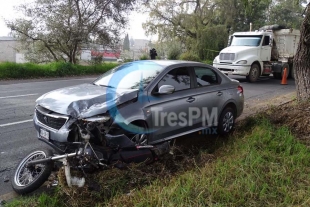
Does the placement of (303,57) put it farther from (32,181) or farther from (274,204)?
(32,181)

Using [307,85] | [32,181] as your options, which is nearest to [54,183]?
[32,181]

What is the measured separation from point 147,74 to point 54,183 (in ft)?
7.21

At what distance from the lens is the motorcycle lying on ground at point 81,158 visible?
3.18 m

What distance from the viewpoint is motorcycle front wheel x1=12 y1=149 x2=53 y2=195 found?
3.25 meters

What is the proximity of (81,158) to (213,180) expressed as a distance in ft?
5.20

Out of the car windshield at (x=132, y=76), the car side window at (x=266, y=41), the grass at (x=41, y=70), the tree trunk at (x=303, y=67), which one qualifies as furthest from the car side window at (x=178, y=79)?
the grass at (x=41, y=70)

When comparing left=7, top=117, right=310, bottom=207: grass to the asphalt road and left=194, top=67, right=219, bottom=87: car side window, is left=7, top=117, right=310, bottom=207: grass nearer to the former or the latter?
the asphalt road

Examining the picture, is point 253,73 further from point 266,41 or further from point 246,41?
point 266,41

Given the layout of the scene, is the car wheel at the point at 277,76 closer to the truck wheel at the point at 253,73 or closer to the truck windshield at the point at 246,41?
the truck wheel at the point at 253,73

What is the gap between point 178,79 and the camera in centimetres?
475

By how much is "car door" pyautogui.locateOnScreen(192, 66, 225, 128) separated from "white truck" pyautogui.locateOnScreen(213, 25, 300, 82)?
9174 millimetres

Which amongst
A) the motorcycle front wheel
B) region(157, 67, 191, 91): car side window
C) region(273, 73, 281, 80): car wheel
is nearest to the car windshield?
region(157, 67, 191, 91): car side window

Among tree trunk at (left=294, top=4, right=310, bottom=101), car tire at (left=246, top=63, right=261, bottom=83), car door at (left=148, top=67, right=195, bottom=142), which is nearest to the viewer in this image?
car door at (left=148, top=67, right=195, bottom=142)

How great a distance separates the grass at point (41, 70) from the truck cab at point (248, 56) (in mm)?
8365
